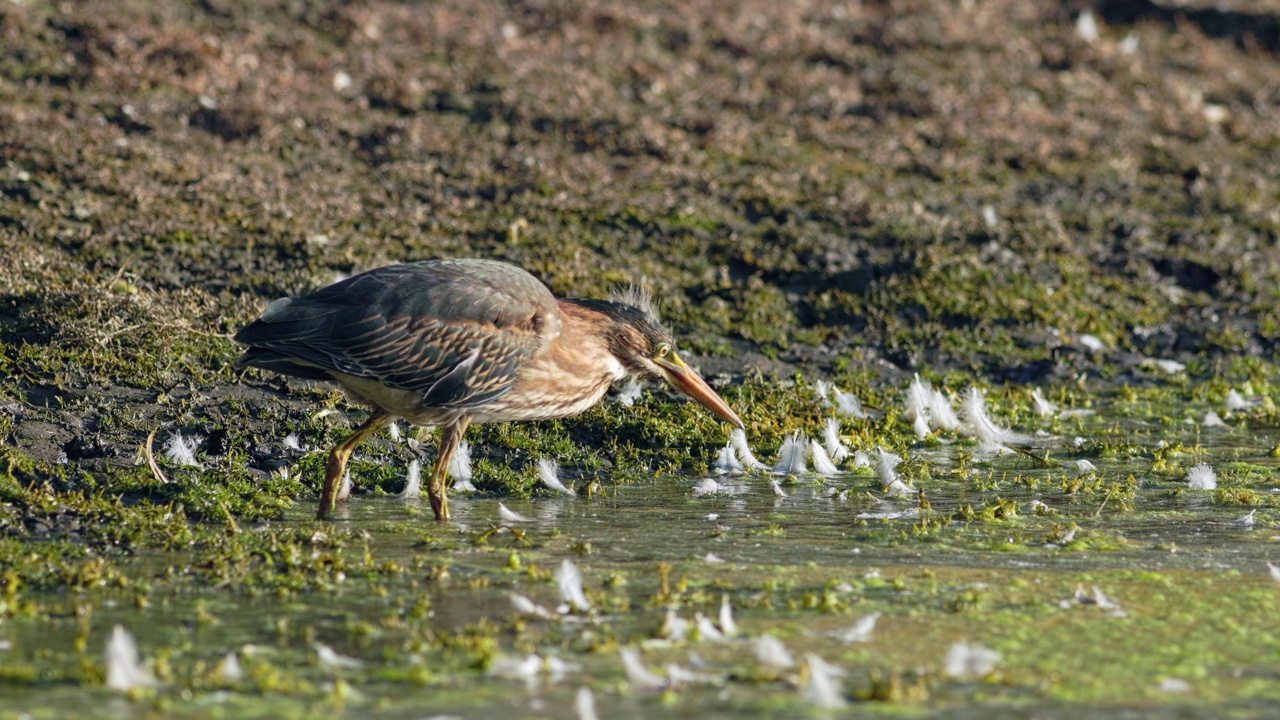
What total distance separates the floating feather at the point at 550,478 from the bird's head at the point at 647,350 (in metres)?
0.74

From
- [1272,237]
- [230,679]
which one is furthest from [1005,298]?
[230,679]

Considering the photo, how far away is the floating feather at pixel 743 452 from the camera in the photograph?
8.12 meters

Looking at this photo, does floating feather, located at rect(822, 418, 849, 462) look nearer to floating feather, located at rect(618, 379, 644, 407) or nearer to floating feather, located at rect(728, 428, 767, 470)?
floating feather, located at rect(728, 428, 767, 470)

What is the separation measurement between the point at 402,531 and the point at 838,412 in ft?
11.0

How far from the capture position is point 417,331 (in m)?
7.20

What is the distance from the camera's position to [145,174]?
10664mm

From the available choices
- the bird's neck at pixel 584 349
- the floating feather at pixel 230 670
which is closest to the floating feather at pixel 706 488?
the bird's neck at pixel 584 349

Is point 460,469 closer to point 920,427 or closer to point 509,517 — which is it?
point 509,517

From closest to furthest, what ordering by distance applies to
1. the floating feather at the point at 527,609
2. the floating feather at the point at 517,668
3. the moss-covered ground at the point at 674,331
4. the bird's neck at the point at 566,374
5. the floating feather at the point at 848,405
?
the floating feather at the point at 517,668, the moss-covered ground at the point at 674,331, the floating feather at the point at 527,609, the bird's neck at the point at 566,374, the floating feather at the point at 848,405

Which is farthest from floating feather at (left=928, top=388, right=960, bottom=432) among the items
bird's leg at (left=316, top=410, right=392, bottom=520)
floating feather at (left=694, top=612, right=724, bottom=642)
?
floating feather at (left=694, top=612, right=724, bottom=642)

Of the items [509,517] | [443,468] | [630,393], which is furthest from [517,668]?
[630,393]

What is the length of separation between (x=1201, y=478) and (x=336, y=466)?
4.68 m

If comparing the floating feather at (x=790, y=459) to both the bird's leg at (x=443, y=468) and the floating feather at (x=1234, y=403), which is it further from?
the floating feather at (x=1234, y=403)

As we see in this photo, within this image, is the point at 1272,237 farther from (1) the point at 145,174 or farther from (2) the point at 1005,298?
(1) the point at 145,174
